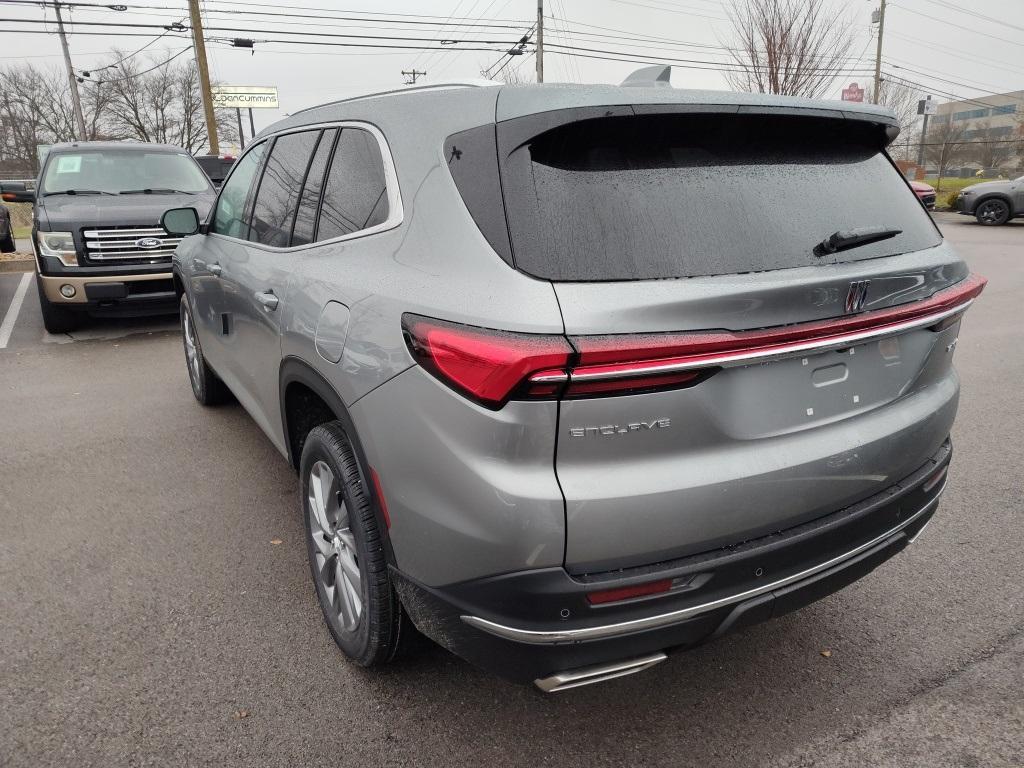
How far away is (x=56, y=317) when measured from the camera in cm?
748

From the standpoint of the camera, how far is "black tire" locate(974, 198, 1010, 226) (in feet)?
60.4

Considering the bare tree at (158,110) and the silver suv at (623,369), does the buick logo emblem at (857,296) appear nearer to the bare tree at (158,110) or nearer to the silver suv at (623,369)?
the silver suv at (623,369)

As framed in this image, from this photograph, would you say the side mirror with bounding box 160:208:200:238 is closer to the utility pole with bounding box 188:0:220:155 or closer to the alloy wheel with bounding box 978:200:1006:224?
the utility pole with bounding box 188:0:220:155

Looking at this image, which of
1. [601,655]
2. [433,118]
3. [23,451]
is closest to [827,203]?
[433,118]

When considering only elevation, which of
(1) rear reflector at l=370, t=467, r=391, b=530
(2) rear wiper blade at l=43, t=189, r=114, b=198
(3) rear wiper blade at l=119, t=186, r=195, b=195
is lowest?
(1) rear reflector at l=370, t=467, r=391, b=530

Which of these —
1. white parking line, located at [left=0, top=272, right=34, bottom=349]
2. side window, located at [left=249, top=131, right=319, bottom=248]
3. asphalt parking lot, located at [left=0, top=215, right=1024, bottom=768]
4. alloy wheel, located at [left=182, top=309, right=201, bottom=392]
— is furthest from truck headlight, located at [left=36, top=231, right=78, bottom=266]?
side window, located at [left=249, top=131, right=319, bottom=248]

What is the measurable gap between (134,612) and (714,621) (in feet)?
7.14

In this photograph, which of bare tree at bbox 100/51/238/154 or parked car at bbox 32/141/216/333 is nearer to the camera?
parked car at bbox 32/141/216/333

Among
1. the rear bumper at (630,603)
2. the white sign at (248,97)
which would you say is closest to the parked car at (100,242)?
the rear bumper at (630,603)

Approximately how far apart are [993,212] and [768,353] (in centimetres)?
2118

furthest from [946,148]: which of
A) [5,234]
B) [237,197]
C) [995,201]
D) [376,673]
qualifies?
[376,673]

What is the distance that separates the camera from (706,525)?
171cm

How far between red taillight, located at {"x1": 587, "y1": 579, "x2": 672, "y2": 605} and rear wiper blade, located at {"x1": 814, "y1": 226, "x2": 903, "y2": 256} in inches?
37.3

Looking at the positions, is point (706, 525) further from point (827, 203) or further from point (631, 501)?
point (827, 203)
